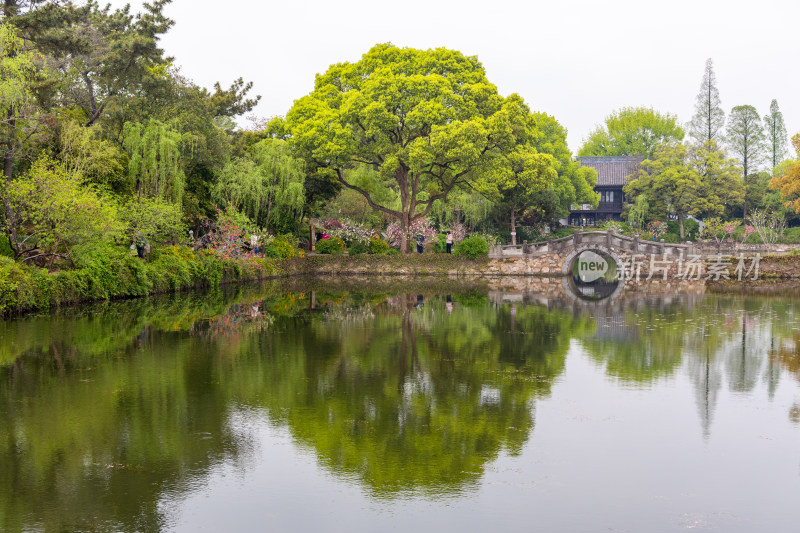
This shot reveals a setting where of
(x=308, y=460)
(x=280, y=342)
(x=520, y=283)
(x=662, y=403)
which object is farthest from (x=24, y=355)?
(x=520, y=283)

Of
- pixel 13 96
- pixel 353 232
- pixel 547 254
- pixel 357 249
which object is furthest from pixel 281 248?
pixel 13 96

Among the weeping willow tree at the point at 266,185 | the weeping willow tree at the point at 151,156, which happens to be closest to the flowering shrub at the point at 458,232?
the weeping willow tree at the point at 266,185

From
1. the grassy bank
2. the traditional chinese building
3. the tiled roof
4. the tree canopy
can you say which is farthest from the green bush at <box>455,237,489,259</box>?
the tiled roof

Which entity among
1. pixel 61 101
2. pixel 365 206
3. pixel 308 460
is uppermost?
pixel 61 101

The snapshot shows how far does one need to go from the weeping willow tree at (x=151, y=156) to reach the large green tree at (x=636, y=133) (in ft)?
202

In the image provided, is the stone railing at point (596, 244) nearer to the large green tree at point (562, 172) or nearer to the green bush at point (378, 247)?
the green bush at point (378, 247)

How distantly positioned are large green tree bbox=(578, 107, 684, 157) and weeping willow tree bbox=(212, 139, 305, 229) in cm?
5096

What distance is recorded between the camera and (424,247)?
51.0 metres

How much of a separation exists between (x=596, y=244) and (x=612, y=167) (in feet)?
104

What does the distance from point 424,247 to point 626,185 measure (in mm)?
25613

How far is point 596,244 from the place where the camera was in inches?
1807

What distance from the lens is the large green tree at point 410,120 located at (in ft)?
138

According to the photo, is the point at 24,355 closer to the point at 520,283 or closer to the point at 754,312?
the point at 754,312

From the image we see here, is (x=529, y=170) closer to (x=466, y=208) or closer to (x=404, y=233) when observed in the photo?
(x=404, y=233)
